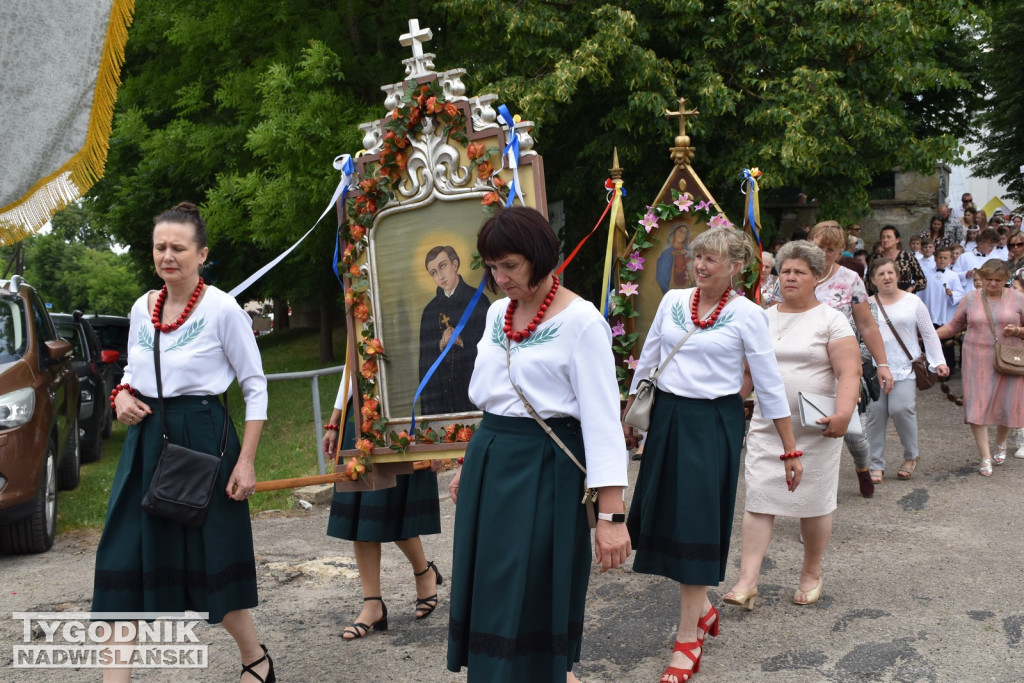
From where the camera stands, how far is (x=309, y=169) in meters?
12.9

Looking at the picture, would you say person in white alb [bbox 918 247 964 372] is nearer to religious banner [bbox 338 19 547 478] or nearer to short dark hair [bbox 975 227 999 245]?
short dark hair [bbox 975 227 999 245]

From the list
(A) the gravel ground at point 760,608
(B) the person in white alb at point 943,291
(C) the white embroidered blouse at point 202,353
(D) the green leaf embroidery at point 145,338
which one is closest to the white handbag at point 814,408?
(A) the gravel ground at point 760,608

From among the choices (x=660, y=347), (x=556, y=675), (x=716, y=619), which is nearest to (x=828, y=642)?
(x=716, y=619)

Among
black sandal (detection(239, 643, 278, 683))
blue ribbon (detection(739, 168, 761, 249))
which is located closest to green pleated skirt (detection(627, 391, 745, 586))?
black sandal (detection(239, 643, 278, 683))

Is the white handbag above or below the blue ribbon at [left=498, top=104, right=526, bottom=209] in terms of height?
below

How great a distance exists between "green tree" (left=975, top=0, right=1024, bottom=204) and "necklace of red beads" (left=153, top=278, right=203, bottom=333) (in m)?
21.7

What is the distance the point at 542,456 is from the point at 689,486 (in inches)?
56.9

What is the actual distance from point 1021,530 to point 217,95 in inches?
449

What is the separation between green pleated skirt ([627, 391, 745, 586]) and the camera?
4.46 m

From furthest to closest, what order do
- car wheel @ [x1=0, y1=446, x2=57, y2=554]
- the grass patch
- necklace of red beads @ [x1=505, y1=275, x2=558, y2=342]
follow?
1. the grass patch
2. car wheel @ [x1=0, y1=446, x2=57, y2=554]
3. necklace of red beads @ [x1=505, y1=275, x2=558, y2=342]

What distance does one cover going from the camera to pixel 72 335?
12.5 metres

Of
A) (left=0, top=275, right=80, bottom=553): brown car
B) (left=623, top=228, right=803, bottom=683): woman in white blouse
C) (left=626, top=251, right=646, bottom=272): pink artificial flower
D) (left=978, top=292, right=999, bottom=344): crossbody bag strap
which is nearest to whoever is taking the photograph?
(left=623, top=228, right=803, bottom=683): woman in white blouse

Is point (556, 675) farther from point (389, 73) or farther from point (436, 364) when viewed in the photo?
point (389, 73)

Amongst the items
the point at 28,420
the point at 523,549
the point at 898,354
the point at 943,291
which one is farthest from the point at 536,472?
the point at 943,291
